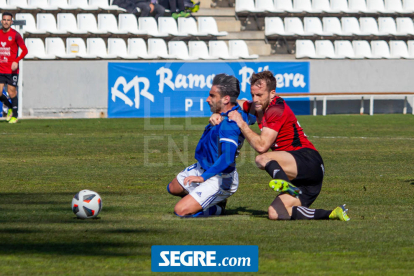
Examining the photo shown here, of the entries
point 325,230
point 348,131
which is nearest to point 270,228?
point 325,230

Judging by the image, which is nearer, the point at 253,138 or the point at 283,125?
the point at 253,138

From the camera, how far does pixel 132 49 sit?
2186 cm

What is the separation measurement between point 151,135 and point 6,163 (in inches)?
207

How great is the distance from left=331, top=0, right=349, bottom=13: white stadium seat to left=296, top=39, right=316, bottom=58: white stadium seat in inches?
94.4

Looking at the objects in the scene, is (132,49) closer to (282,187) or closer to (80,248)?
(282,187)

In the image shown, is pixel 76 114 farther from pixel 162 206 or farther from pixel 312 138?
pixel 162 206

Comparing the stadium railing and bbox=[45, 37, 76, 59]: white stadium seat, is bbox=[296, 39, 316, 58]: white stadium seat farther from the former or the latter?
bbox=[45, 37, 76, 59]: white stadium seat

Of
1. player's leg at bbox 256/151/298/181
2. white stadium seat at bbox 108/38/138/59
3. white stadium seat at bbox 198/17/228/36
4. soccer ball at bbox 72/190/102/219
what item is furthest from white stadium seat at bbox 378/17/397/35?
soccer ball at bbox 72/190/102/219

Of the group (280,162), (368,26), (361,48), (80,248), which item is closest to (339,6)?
(368,26)

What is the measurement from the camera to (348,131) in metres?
15.8

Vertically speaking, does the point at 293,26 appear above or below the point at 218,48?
above

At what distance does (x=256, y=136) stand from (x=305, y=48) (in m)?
18.8

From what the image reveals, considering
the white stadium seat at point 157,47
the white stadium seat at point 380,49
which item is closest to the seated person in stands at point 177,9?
the white stadium seat at point 157,47

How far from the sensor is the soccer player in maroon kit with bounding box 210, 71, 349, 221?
5.56 m
